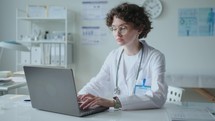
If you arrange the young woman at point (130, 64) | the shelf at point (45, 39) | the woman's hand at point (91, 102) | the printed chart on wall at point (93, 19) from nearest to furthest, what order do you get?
the woman's hand at point (91, 102) < the young woman at point (130, 64) < the shelf at point (45, 39) < the printed chart on wall at point (93, 19)

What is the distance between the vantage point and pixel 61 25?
3.65m

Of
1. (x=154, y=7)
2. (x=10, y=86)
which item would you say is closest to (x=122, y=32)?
(x=10, y=86)

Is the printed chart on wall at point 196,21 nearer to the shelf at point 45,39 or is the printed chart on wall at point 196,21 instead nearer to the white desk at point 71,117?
the shelf at point 45,39

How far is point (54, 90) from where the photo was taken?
3.72 feet

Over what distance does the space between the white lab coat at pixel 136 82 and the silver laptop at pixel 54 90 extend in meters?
0.17

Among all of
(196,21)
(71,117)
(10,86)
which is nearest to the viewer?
(71,117)

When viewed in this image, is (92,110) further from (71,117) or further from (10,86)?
(10,86)

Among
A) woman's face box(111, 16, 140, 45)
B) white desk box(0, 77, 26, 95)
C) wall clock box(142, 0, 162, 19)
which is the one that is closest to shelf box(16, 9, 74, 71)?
white desk box(0, 77, 26, 95)

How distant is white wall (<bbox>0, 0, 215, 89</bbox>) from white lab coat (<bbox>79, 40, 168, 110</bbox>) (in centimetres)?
191

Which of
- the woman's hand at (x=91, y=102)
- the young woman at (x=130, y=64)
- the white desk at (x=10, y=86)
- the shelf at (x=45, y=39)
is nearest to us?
the woman's hand at (x=91, y=102)

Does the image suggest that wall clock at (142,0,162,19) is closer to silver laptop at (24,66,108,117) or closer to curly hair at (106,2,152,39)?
curly hair at (106,2,152,39)

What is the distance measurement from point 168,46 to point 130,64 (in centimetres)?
200

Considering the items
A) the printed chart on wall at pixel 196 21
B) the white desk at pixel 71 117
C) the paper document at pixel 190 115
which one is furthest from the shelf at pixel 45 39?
the paper document at pixel 190 115

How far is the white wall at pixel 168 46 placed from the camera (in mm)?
3414
